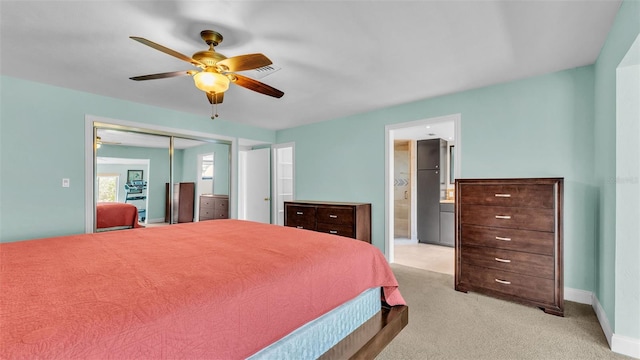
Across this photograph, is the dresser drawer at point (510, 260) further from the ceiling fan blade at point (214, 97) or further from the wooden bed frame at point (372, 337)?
the ceiling fan blade at point (214, 97)

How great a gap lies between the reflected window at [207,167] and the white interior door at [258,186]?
47.4 inches

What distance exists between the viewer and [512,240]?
274 centimetres

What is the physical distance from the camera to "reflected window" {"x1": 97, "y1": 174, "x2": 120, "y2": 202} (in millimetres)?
3623

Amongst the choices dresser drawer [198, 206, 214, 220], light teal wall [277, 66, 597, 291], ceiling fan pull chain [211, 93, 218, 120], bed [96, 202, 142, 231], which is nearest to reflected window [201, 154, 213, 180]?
dresser drawer [198, 206, 214, 220]

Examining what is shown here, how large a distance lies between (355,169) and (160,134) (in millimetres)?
3089

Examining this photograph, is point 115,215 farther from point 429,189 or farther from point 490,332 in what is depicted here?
point 429,189

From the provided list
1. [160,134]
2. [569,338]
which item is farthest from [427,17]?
[160,134]

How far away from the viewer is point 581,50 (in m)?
2.44

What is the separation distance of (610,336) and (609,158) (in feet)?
4.34

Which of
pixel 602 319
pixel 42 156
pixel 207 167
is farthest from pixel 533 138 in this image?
pixel 42 156

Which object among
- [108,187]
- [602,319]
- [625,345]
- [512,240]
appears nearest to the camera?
[625,345]

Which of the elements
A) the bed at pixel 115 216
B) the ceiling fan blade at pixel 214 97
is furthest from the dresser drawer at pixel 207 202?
the ceiling fan blade at pixel 214 97

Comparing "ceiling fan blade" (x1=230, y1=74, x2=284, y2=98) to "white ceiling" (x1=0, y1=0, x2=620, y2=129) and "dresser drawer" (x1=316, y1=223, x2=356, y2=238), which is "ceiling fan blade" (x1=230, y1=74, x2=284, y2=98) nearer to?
"white ceiling" (x1=0, y1=0, x2=620, y2=129)

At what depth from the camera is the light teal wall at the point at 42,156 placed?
2988mm
